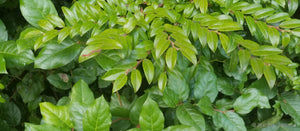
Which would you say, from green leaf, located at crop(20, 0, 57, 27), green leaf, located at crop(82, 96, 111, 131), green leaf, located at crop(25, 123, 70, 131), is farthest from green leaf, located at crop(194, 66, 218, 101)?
green leaf, located at crop(20, 0, 57, 27)

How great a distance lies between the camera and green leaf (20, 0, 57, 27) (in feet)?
2.90

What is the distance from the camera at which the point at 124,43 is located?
0.75 metres

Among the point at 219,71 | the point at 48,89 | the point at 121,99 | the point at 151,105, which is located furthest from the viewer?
the point at 48,89

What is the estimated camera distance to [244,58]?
834 mm

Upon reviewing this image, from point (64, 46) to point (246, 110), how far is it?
2.38 ft

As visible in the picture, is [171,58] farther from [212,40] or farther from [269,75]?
[269,75]

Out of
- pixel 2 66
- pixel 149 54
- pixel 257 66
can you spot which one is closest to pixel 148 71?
pixel 149 54

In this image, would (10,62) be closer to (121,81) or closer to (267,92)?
(121,81)

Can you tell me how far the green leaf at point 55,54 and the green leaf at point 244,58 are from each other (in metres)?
0.60

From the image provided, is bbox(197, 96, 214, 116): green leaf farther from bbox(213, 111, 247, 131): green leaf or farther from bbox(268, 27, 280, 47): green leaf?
bbox(268, 27, 280, 47): green leaf

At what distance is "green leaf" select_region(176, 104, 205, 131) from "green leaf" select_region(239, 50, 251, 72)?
9.1 inches

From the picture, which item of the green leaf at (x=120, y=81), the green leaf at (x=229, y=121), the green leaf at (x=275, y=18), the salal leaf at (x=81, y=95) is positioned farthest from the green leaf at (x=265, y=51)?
the salal leaf at (x=81, y=95)

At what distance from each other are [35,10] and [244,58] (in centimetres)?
82

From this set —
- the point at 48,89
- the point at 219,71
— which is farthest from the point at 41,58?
the point at 219,71
